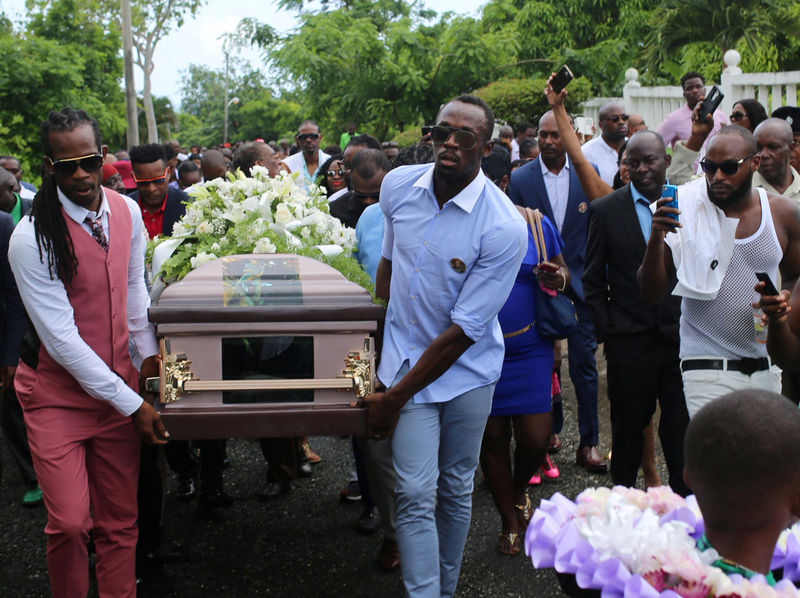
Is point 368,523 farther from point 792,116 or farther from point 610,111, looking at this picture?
point 610,111

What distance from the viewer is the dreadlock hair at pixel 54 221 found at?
12.5ft

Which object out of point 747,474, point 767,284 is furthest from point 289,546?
point 747,474

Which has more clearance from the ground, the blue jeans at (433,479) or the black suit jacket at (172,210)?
the black suit jacket at (172,210)

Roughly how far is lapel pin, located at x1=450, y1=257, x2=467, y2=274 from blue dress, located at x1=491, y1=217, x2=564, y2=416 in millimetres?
1214

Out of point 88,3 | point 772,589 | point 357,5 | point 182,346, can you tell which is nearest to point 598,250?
point 182,346

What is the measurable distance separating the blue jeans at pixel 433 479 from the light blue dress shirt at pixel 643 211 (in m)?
1.64

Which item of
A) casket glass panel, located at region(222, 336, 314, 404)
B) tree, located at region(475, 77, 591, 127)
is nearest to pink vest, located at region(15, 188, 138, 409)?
casket glass panel, located at region(222, 336, 314, 404)

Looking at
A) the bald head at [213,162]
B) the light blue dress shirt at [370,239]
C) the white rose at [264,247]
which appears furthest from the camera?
the bald head at [213,162]

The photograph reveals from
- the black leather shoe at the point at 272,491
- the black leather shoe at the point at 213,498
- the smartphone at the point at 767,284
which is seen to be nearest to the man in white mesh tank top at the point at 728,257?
the smartphone at the point at 767,284

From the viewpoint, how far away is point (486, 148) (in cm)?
423

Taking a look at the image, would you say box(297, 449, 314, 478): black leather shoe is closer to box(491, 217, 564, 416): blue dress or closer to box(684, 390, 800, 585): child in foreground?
box(491, 217, 564, 416): blue dress

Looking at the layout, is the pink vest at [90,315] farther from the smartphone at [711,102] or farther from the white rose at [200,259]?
the smartphone at [711,102]

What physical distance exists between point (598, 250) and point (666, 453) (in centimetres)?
120

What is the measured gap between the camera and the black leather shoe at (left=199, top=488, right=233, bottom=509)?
577cm
